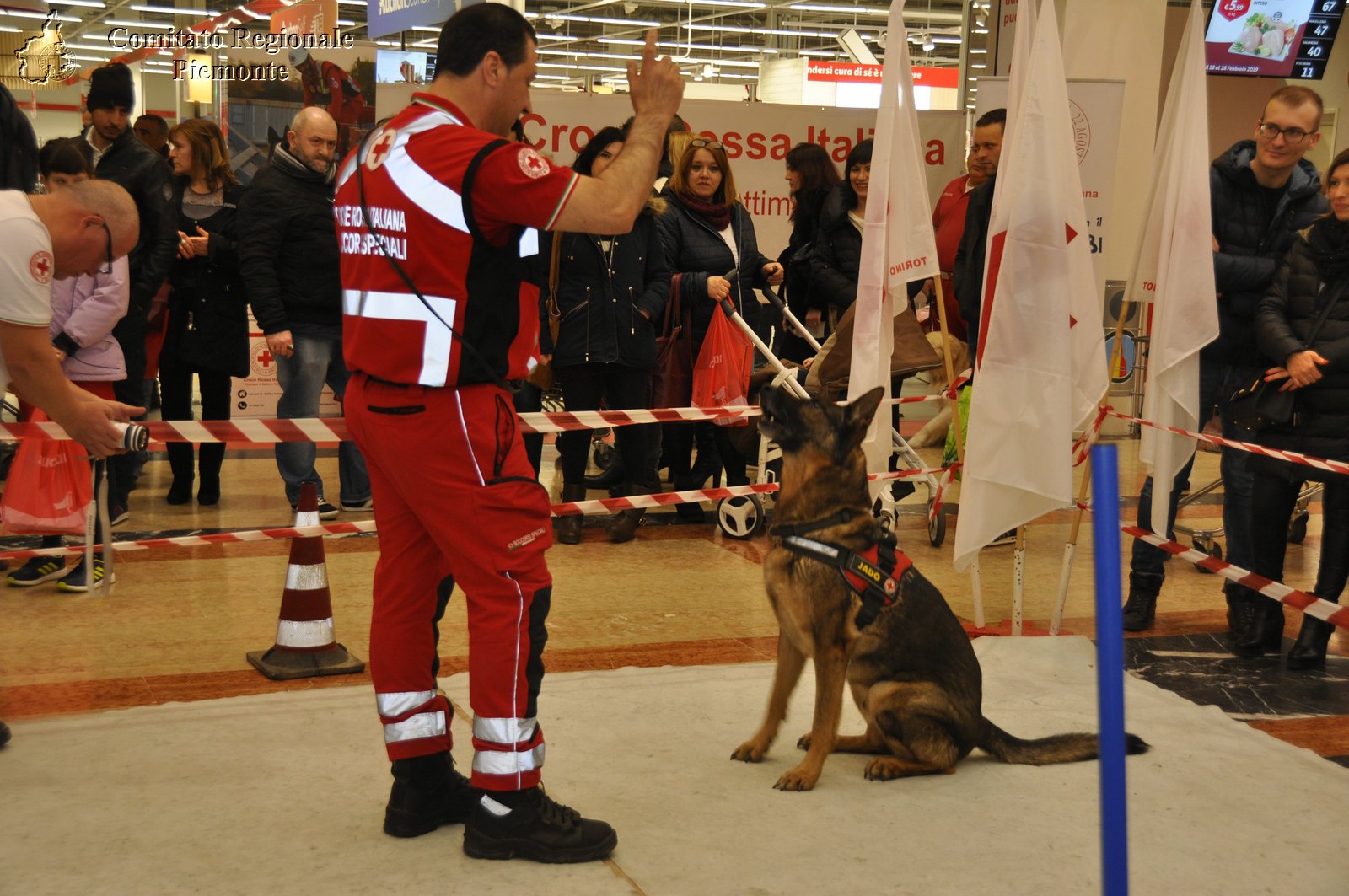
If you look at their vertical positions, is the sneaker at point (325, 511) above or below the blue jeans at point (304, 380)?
below

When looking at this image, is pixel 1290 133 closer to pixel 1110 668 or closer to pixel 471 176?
pixel 471 176

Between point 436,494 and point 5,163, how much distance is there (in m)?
2.63

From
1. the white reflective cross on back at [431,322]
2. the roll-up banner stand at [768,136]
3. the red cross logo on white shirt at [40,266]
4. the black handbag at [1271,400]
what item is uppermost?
the roll-up banner stand at [768,136]

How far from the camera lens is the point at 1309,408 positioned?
16.0 feet

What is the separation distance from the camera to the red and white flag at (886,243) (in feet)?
16.0

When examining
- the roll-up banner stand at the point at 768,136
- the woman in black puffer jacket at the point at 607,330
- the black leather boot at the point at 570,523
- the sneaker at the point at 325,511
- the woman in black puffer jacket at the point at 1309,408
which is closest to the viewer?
the woman in black puffer jacket at the point at 1309,408

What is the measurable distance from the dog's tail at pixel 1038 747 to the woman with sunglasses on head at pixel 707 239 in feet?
10.9

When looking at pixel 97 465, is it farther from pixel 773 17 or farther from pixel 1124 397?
pixel 773 17

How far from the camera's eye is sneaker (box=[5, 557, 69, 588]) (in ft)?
17.8

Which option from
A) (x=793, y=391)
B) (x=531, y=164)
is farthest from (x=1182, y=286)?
(x=531, y=164)

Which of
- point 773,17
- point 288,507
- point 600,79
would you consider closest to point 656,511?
point 288,507

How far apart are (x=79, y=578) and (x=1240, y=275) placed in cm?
518

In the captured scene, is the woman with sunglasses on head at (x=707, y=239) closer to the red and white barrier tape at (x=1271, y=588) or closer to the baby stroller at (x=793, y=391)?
the baby stroller at (x=793, y=391)

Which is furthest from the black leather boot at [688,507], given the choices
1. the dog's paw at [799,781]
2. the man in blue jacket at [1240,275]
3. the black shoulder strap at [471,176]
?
the black shoulder strap at [471,176]
